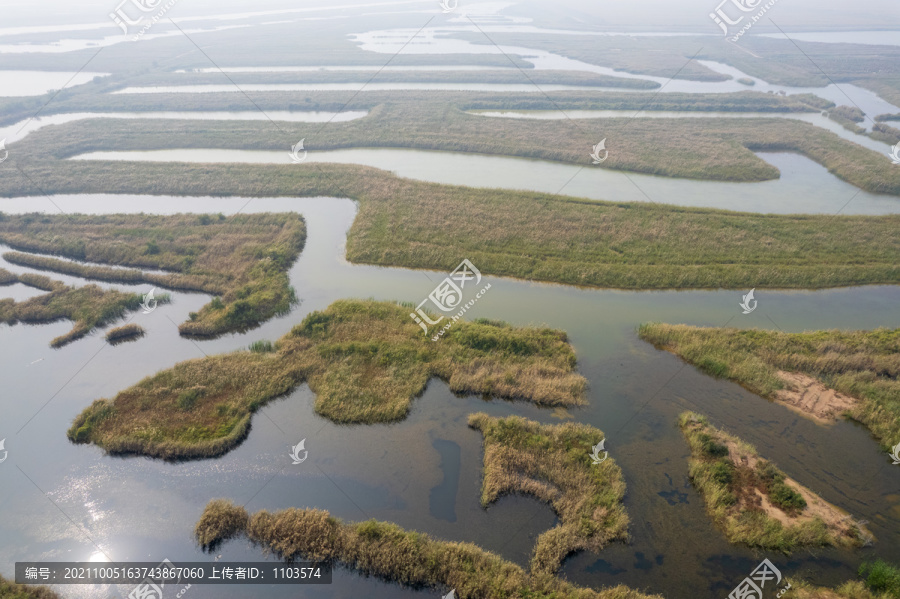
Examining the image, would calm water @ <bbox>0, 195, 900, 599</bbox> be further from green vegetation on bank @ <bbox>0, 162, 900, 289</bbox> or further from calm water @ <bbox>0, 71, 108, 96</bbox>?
calm water @ <bbox>0, 71, 108, 96</bbox>

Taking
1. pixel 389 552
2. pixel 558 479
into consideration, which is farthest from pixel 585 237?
pixel 389 552

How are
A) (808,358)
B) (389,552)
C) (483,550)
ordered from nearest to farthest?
(389,552), (483,550), (808,358)

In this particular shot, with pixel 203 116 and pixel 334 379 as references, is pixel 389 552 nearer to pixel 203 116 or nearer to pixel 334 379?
pixel 334 379

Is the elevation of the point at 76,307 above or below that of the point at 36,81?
below

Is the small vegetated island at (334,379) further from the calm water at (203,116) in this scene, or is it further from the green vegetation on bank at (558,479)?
the calm water at (203,116)

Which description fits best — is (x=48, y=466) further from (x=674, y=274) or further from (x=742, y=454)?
(x=674, y=274)
